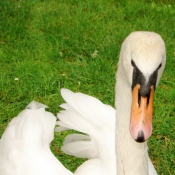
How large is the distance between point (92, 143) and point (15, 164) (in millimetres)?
508

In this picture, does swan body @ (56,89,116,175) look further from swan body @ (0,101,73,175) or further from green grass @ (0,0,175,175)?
green grass @ (0,0,175,175)

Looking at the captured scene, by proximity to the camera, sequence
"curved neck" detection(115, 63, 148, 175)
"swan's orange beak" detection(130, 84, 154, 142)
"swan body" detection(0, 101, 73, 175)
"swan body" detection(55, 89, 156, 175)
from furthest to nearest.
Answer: "swan body" detection(55, 89, 156, 175)
"swan body" detection(0, 101, 73, 175)
"curved neck" detection(115, 63, 148, 175)
"swan's orange beak" detection(130, 84, 154, 142)

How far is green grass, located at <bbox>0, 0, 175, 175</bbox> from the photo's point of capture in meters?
3.09

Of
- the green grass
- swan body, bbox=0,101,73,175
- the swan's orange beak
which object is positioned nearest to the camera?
the swan's orange beak

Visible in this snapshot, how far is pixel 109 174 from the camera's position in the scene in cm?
221

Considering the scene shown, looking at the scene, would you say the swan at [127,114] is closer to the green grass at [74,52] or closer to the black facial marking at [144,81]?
the black facial marking at [144,81]

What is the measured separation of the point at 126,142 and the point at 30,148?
2.13 ft

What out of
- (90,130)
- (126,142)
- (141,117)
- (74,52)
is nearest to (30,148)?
(90,130)

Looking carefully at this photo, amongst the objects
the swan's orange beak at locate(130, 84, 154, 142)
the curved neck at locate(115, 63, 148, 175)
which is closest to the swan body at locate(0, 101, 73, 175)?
the curved neck at locate(115, 63, 148, 175)

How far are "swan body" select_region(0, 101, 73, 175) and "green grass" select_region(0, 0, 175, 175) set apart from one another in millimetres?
526

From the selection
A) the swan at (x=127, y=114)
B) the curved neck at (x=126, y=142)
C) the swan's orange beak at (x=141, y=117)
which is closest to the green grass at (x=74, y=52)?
the swan at (x=127, y=114)

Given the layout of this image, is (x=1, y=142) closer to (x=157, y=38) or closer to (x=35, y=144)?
(x=35, y=144)

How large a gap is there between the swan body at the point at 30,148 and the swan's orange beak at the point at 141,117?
815 millimetres

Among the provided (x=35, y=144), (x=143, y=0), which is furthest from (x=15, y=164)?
(x=143, y=0)
